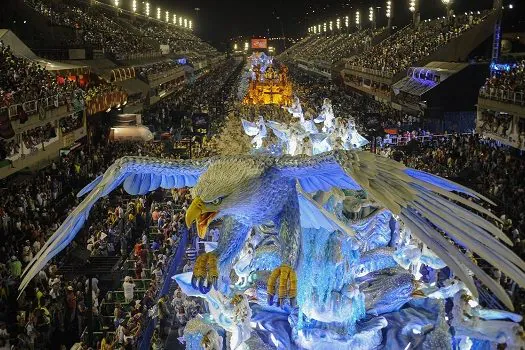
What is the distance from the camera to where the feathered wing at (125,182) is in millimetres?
7262

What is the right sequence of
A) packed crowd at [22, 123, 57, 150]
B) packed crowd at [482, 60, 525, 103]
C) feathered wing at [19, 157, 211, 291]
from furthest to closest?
packed crowd at [482, 60, 525, 103] < packed crowd at [22, 123, 57, 150] < feathered wing at [19, 157, 211, 291]

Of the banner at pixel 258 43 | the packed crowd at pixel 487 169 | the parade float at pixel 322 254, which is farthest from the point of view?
the banner at pixel 258 43

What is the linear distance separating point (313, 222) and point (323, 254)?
0.66m

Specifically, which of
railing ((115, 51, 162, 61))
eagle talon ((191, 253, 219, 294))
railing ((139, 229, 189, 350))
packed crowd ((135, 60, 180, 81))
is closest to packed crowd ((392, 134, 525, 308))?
railing ((139, 229, 189, 350))

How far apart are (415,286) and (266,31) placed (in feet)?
453

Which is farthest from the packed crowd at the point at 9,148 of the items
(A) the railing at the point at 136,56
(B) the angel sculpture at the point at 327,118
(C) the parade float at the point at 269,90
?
(A) the railing at the point at 136,56

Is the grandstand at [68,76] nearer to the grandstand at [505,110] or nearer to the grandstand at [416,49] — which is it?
the grandstand at [505,110]

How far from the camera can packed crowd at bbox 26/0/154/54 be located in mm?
40281

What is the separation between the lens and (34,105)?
21766 millimetres

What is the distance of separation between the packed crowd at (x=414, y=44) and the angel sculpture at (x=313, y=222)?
109ft

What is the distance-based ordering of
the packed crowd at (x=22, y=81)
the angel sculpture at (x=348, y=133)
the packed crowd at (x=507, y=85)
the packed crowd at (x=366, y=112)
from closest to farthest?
the angel sculpture at (x=348, y=133) < the packed crowd at (x=22, y=81) < the packed crowd at (x=507, y=85) < the packed crowd at (x=366, y=112)

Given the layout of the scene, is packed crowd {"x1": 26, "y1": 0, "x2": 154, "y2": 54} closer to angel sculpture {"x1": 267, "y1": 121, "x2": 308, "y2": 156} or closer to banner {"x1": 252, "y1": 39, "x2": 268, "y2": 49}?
angel sculpture {"x1": 267, "y1": 121, "x2": 308, "y2": 156}

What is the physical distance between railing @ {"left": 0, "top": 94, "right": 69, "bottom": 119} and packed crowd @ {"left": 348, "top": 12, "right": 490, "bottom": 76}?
24.2 metres

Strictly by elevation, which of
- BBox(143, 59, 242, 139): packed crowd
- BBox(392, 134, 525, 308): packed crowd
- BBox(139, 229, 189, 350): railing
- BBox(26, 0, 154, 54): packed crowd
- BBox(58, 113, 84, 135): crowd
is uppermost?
BBox(26, 0, 154, 54): packed crowd
